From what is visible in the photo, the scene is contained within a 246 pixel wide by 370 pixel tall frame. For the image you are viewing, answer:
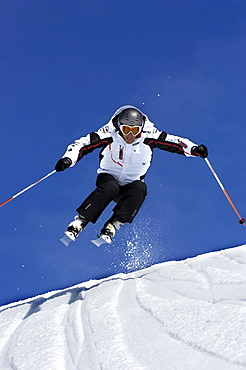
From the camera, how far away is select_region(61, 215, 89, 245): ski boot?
19.0 feet

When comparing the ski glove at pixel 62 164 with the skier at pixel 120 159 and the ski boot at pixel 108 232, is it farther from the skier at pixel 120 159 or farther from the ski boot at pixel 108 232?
the ski boot at pixel 108 232

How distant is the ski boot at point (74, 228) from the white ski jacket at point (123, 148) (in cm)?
106

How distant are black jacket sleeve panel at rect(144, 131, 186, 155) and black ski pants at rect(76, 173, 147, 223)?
2.67 ft

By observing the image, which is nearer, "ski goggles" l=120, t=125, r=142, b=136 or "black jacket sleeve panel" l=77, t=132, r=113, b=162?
"ski goggles" l=120, t=125, r=142, b=136

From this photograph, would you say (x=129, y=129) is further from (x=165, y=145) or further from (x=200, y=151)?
(x=200, y=151)

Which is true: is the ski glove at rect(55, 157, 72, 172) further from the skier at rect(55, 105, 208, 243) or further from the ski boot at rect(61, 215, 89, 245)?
the ski boot at rect(61, 215, 89, 245)

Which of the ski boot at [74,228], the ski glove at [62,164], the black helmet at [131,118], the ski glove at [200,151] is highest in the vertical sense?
the black helmet at [131,118]

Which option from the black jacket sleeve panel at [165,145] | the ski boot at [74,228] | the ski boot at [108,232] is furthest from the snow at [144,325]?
the black jacket sleeve panel at [165,145]

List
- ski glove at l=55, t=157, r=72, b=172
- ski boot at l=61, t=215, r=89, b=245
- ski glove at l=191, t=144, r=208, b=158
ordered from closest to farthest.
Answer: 1. ski boot at l=61, t=215, r=89, b=245
2. ski glove at l=55, t=157, r=72, b=172
3. ski glove at l=191, t=144, r=208, b=158

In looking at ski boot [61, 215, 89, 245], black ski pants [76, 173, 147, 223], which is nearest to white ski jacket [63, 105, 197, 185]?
black ski pants [76, 173, 147, 223]

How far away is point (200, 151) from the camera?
21.7 ft

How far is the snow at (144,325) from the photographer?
285cm

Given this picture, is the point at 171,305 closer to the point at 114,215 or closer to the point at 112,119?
the point at 114,215

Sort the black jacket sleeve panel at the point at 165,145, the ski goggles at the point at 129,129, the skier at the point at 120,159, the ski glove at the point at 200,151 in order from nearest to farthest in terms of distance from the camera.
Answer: the skier at the point at 120,159 → the ski goggles at the point at 129,129 → the ski glove at the point at 200,151 → the black jacket sleeve panel at the point at 165,145
